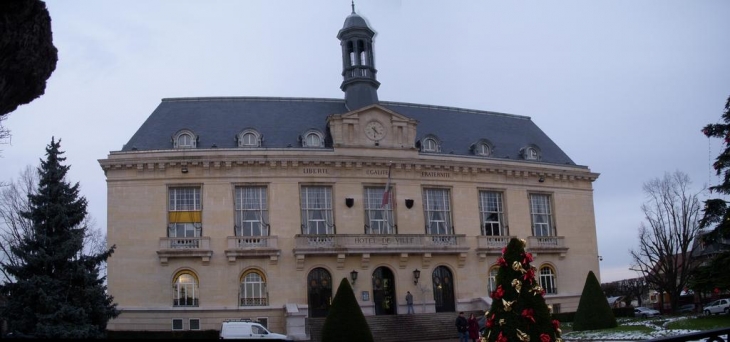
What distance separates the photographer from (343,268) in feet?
132

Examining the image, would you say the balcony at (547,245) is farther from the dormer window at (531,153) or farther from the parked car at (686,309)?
the parked car at (686,309)

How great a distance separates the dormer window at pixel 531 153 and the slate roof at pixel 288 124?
0.44 m

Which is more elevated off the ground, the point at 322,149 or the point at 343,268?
the point at 322,149

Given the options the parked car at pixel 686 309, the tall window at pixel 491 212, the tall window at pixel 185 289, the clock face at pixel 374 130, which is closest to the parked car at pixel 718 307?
the parked car at pixel 686 309

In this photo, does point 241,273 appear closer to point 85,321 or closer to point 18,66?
point 85,321

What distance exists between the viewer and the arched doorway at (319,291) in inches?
1561

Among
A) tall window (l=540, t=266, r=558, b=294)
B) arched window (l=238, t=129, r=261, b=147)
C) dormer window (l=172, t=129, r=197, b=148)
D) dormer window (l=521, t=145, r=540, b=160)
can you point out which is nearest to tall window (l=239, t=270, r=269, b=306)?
arched window (l=238, t=129, r=261, b=147)

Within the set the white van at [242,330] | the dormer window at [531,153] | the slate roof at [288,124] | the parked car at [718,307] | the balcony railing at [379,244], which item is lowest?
the parked car at [718,307]

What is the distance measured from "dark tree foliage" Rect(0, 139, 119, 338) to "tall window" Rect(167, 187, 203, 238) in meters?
9.85

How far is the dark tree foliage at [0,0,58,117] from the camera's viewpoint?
4863 millimetres

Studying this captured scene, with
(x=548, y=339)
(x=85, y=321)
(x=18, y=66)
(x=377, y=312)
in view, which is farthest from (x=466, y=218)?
(x=18, y=66)

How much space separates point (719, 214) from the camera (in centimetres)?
3083

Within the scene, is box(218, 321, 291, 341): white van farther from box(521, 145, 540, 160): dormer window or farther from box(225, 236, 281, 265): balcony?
box(521, 145, 540, 160): dormer window

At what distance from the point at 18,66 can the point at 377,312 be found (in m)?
36.9
